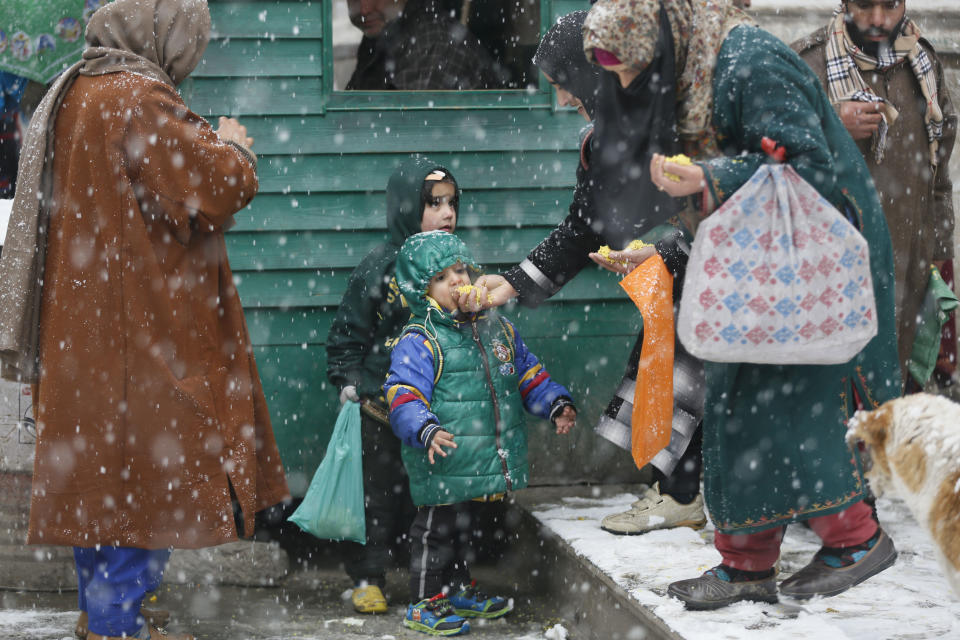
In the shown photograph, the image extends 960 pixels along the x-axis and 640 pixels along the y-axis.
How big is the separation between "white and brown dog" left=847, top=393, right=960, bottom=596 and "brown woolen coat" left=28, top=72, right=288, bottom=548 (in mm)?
2256

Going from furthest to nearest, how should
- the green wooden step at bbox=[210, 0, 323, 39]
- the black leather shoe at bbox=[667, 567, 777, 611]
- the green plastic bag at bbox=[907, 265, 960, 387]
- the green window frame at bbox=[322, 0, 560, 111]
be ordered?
the green window frame at bbox=[322, 0, 560, 111] → the green wooden step at bbox=[210, 0, 323, 39] → the green plastic bag at bbox=[907, 265, 960, 387] → the black leather shoe at bbox=[667, 567, 777, 611]

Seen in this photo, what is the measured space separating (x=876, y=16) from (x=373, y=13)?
8.21ft

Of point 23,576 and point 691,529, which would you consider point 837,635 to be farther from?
point 23,576

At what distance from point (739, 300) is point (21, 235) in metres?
2.47

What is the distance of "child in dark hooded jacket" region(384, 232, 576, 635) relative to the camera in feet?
14.1

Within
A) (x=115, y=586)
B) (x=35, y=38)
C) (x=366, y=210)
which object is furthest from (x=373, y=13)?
(x=115, y=586)

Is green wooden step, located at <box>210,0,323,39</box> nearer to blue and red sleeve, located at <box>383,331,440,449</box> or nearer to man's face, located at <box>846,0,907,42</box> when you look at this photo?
blue and red sleeve, located at <box>383,331,440,449</box>

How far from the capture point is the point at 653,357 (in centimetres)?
355

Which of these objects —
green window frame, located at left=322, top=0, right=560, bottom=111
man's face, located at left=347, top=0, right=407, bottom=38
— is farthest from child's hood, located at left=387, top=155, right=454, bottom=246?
man's face, located at left=347, top=0, right=407, bottom=38

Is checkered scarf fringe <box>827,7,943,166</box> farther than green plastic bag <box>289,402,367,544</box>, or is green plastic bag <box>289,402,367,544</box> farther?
green plastic bag <box>289,402,367,544</box>

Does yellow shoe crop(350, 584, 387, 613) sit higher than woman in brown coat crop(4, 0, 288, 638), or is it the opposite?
woman in brown coat crop(4, 0, 288, 638)

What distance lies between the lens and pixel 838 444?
3115mm

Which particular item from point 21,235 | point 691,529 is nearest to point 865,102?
point 691,529

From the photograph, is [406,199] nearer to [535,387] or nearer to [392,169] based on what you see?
[392,169]
